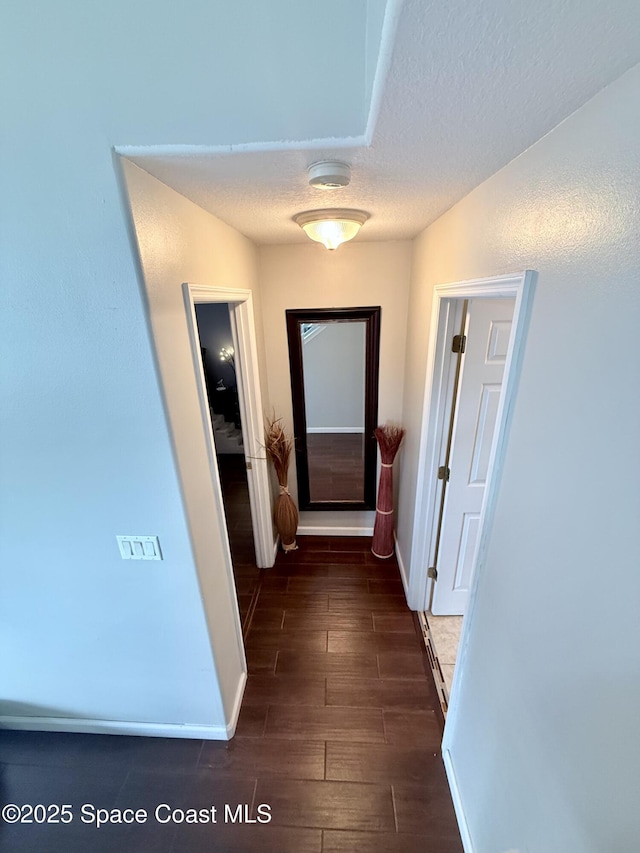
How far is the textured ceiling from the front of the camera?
485mm

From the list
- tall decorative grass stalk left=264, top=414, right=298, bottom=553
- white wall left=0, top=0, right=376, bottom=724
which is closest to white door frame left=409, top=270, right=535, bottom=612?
white wall left=0, top=0, right=376, bottom=724

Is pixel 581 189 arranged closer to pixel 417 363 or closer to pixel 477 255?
pixel 477 255

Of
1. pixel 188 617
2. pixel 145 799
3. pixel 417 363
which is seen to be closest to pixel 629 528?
pixel 188 617

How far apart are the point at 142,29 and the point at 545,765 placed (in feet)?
5.97

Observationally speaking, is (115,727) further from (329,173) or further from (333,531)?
(329,173)

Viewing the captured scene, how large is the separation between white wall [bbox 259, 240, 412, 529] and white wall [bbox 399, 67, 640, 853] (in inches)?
46.7

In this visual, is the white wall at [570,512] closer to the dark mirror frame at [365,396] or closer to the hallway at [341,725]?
the hallway at [341,725]

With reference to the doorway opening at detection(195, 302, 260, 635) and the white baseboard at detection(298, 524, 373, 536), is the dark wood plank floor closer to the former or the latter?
the white baseboard at detection(298, 524, 373, 536)

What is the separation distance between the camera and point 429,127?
2.58 feet

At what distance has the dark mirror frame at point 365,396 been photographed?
8.16 ft

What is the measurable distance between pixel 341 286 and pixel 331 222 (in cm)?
94

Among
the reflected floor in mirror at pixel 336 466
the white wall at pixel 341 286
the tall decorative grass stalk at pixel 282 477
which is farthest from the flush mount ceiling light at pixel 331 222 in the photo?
the reflected floor in mirror at pixel 336 466

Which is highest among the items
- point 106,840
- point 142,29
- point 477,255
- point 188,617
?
point 142,29

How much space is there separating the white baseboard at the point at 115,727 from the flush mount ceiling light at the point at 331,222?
2293mm
